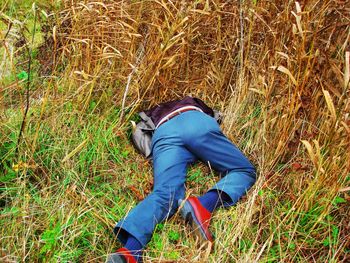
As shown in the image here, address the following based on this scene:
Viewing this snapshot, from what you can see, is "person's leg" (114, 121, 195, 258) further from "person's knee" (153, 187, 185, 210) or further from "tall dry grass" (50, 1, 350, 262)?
"tall dry grass" (50, 1, 350, 262)

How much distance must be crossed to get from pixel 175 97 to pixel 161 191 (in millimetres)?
919

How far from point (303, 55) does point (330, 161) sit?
0.56 metres

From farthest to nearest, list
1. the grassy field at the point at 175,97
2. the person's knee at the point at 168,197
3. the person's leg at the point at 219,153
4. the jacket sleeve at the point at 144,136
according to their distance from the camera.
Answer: the jacket sleeve at the point at 144,136 → the person's leg at the point at 219,153 → the person's knee at the point at 168,197 → the grassy field at the point at 175,97

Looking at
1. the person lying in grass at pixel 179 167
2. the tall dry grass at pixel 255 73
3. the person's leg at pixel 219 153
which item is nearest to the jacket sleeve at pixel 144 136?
the person lying in grass at pixel 179 167

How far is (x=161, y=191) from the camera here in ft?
8.35

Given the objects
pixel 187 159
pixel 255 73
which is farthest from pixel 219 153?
pixel 255 73

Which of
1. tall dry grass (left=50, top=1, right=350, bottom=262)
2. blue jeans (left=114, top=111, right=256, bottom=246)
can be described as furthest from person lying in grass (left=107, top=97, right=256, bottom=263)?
tall dry grass (left=50, top=1, right=350, bottom=262)

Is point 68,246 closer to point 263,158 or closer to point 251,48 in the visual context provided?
point 263,158

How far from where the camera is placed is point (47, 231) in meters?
2.18

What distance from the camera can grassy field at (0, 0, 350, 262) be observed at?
2.23 m

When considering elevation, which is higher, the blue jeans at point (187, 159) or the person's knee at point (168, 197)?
the blue jeans at point (187, 159)

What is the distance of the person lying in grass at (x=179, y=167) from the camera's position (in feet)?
7.63

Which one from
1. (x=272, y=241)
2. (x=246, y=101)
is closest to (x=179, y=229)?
(x=272, y=241)

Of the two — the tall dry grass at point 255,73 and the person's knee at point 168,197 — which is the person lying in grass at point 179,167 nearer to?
the person's knee at point 168,197
